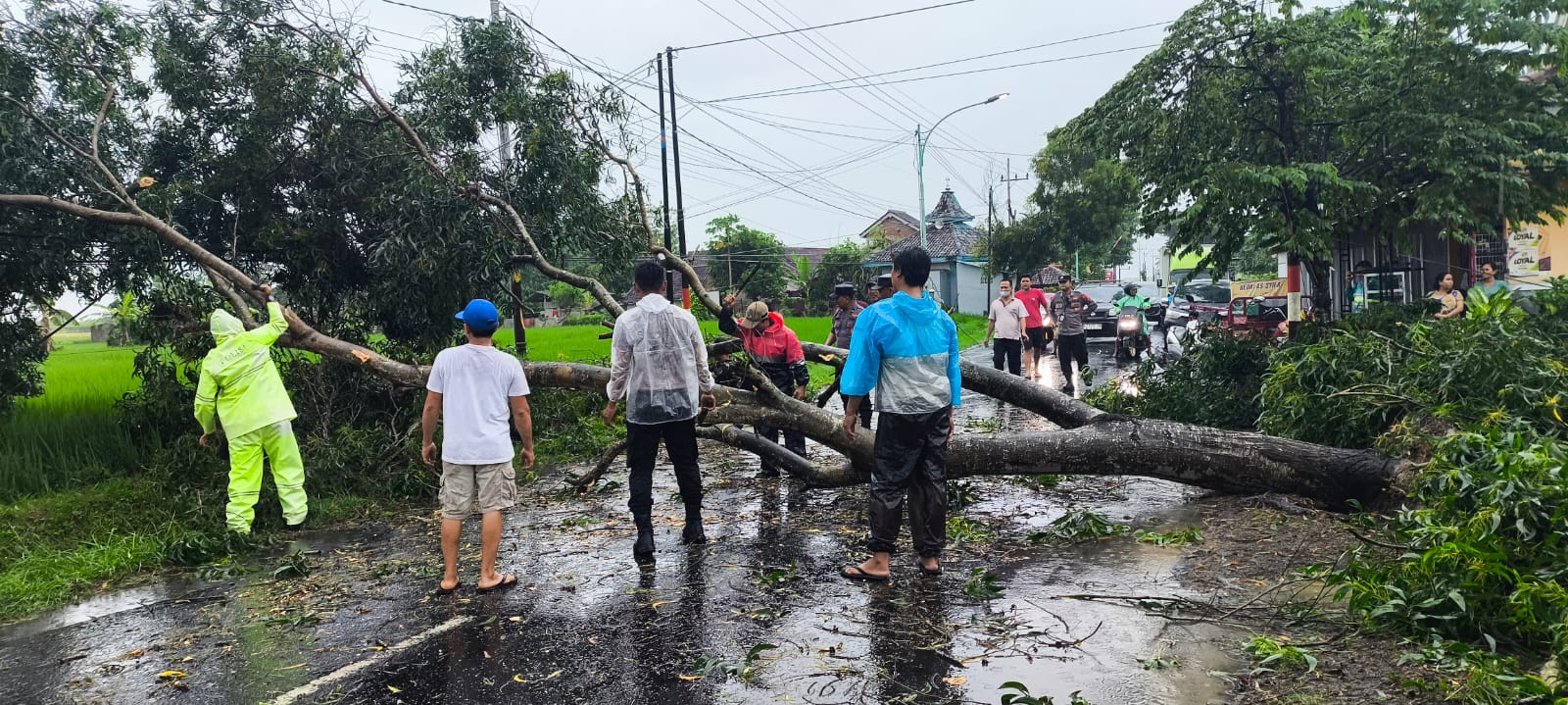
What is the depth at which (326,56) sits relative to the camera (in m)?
9.09

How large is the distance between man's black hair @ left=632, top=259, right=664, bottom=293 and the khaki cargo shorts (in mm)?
1242

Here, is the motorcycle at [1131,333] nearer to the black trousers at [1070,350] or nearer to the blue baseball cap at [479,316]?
the black trousers at [1070,350]

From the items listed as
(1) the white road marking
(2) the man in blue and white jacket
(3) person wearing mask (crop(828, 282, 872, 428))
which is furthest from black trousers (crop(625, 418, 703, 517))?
(3) person wearing mask (crop(828, 282, 872, 428))

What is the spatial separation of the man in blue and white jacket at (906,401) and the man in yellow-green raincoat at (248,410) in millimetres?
4228

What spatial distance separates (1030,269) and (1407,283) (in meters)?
26.7

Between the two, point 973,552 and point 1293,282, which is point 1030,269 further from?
point 973,552

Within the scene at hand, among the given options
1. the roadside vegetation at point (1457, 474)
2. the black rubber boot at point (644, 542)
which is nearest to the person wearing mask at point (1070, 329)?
the roadside vegetation at point (1457, 474)

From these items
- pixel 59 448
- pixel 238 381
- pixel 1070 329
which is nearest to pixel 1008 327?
pixel 1070 329

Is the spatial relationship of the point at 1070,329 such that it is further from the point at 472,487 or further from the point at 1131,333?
the point at 472,487

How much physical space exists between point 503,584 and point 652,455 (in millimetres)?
1077

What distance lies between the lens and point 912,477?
5.11 m

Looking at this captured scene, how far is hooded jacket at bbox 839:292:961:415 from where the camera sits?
16.2 feet

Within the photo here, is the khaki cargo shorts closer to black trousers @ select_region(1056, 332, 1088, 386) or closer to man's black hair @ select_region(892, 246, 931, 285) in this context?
man's black hair @ select_region(892, 246, 931, 285)

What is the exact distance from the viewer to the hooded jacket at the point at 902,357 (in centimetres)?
495
